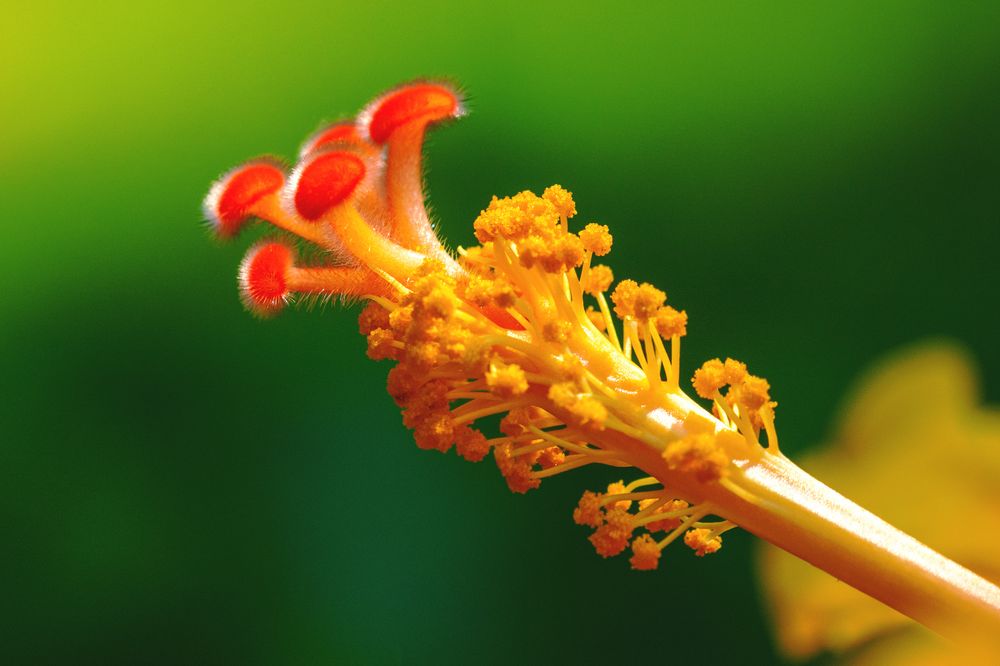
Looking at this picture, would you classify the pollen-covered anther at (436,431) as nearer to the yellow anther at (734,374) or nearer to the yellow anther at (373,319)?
the yellow anther at (373,319)

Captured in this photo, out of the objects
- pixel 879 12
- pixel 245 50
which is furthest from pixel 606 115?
pixel 245 50

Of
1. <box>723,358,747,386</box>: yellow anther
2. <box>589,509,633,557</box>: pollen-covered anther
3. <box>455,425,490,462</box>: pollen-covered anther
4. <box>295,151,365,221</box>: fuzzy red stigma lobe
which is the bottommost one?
<box>589,509,633,557</box>: pollen-covered anther

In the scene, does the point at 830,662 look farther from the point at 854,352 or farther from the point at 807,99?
the point at 807,99

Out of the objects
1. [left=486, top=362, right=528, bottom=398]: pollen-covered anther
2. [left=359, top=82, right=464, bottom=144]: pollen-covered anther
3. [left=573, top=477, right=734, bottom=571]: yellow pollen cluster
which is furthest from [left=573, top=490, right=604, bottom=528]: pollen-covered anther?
[left=359, top=82, right=464, bottom=144]: pollen-covered anther

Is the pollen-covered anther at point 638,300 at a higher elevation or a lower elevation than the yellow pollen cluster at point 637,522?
higher

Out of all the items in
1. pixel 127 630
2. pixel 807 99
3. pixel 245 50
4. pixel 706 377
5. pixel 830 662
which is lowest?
pixel 830 662

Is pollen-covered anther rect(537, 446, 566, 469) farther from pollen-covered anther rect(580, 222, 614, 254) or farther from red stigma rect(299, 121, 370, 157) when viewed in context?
red stigma rect(299, 121, 370, 157)

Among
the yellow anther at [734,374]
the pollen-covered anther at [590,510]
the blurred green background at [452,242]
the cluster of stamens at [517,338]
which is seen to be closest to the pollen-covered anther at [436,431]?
the cluster of stamens at [517,338]

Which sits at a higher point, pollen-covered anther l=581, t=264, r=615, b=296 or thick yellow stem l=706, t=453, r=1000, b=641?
pollen-covered anther l=581, t=264, r=615, b=296
